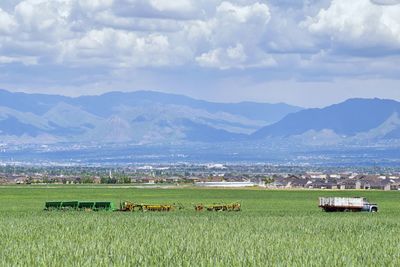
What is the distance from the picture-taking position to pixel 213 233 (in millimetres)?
39219

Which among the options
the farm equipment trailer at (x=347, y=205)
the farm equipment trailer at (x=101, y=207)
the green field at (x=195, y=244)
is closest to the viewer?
the green field at (x=195, y=244)

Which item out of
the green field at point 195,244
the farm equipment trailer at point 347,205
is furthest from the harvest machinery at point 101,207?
the green field at point 195,244

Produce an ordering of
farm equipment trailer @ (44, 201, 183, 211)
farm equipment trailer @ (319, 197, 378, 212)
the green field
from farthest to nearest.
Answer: farm equipment trailer @ (319, 197, 378, 212), farm equipment trailer @ (44, 201, 183, 211), the green field

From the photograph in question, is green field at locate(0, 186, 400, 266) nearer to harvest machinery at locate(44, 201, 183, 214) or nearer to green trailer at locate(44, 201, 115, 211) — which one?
harvest machinery at locate(44, 201, 183, 214)

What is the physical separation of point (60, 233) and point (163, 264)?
1326cm

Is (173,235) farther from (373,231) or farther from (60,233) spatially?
(373,231)

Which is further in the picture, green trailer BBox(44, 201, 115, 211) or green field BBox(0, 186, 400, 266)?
green trailer BBox(44, 201, 115, 211)

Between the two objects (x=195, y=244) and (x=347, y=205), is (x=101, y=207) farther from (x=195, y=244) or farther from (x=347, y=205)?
(x=195, y=244)

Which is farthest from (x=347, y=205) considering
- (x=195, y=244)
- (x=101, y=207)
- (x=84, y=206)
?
(x=195, y=244)

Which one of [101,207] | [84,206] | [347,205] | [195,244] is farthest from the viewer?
[347,205]

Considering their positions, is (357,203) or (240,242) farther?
(357,203)

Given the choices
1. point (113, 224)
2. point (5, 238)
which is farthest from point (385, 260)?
point (113, 224)

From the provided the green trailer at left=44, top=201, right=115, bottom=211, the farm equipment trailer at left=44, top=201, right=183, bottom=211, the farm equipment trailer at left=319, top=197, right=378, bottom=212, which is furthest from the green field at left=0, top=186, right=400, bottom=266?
the farm equipment trailer at left=319, top=197, right=378, bottom=212

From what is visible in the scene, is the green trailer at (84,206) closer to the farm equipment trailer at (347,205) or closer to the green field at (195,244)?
the farm equipment trailer at (347,205)
